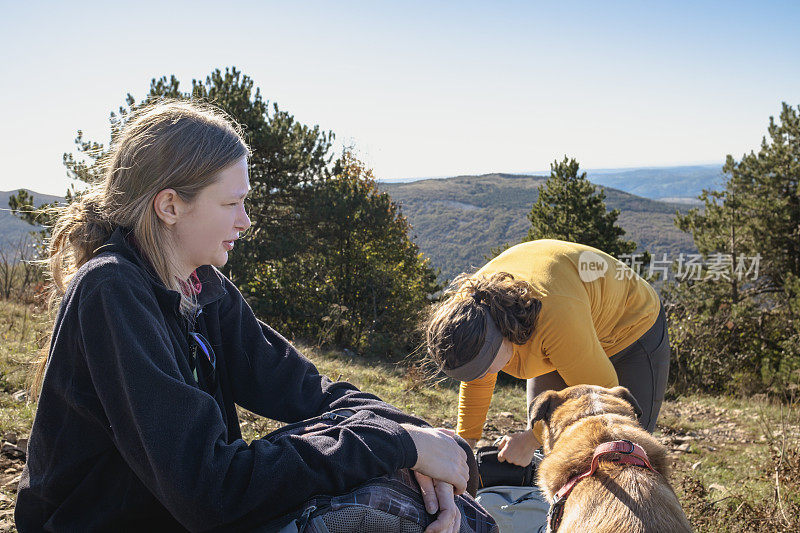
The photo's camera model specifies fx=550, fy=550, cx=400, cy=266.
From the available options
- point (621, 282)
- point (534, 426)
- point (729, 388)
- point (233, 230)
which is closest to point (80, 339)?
point (233, 230)

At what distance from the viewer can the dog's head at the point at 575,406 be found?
2428 millimetres

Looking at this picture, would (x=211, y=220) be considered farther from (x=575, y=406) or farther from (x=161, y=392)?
(x=575, y=406)

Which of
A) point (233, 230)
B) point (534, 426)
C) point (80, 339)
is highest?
point (233, 230)

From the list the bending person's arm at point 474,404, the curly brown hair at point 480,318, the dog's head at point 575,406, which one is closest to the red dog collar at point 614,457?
the dog's head at point 575,406

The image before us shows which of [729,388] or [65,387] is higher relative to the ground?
[65,387]

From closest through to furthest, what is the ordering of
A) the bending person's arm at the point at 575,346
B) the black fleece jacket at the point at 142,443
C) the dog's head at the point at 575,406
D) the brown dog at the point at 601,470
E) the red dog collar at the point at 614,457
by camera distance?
the black fleece jacket at the point at 142,443, the brown dog at the point at 601,470, the red dog collar at the point at 614,457, the dog's head at the point at 575,406, the bending person's arm at the point at 575,346

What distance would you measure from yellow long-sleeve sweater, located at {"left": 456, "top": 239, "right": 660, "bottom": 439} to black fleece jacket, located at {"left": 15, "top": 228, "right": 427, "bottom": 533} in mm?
1290

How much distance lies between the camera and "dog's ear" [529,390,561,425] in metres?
2.58

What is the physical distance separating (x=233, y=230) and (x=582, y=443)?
5.32ft

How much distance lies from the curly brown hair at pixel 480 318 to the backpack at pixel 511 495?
858 mm

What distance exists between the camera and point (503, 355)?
2648mm

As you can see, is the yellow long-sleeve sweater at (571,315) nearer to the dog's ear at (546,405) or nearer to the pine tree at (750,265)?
the dog's ear at (546,405)

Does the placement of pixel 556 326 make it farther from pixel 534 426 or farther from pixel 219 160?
pixel 219 160

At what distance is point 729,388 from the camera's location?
10.6 m
